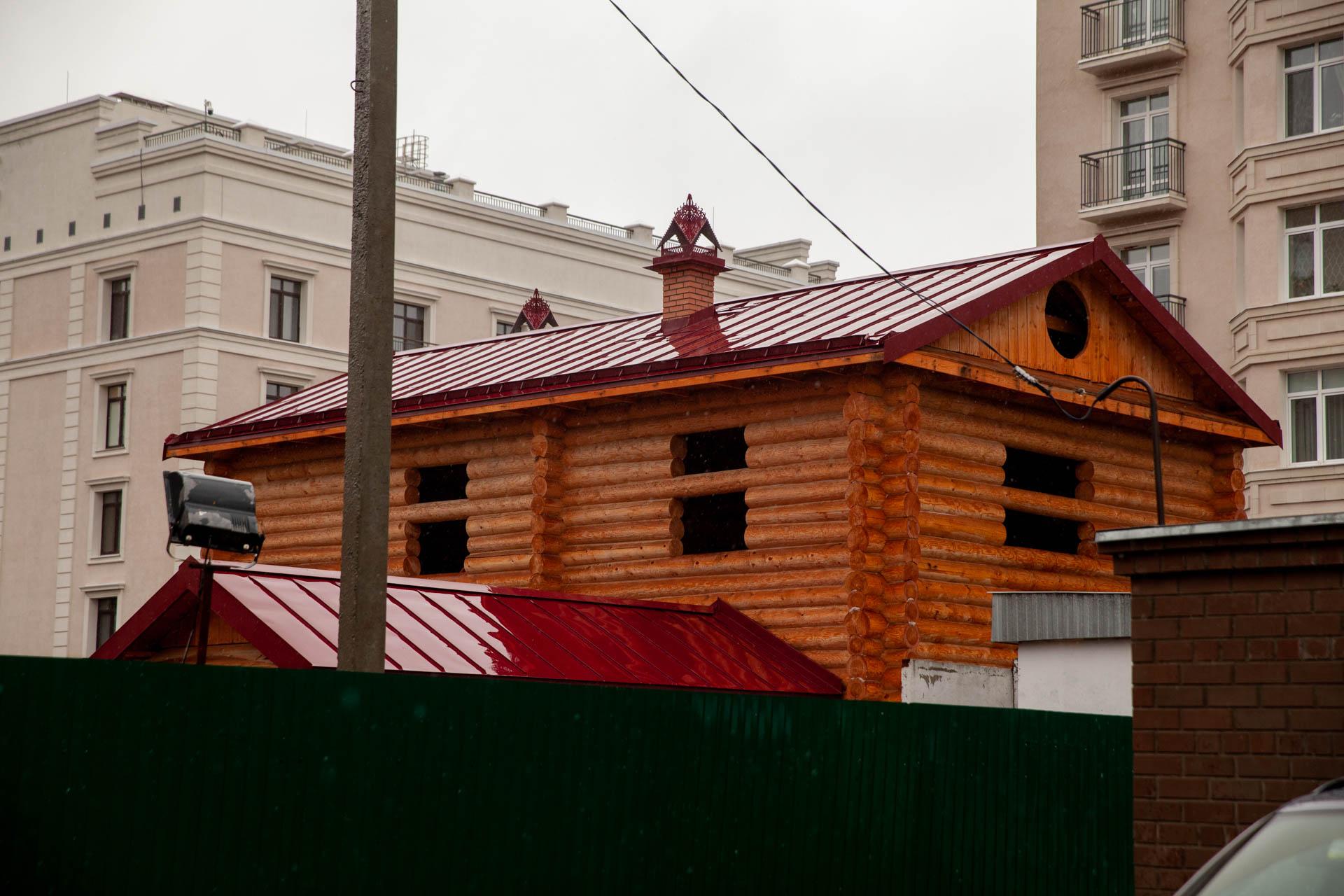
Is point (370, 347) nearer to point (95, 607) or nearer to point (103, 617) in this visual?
point (103, 617)

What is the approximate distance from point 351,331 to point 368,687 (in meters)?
2.24

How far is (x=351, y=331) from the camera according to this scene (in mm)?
10906

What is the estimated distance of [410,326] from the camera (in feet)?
161

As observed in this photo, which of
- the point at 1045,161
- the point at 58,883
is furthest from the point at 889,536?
the point at 1045,161

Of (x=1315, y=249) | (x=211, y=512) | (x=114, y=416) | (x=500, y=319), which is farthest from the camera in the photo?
(x=500, y=319)

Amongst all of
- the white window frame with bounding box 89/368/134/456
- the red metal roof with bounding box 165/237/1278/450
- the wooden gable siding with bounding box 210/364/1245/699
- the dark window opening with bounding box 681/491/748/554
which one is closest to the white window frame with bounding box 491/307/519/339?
the white window frame with bounding box 89/368/134/456

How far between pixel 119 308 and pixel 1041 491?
107 ft

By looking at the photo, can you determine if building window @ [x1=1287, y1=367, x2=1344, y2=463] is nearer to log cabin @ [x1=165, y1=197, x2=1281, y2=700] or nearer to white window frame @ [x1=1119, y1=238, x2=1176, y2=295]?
white window frame @ [x1=1119, y1=238, x2=1176, y2=295]

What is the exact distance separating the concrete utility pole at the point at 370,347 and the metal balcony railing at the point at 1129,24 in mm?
29429

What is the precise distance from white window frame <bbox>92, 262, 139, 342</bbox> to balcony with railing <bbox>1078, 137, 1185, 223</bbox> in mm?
24706

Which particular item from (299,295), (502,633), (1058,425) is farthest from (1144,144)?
(502,633)

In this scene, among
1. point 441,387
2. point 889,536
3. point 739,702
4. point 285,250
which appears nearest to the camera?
point 739,702

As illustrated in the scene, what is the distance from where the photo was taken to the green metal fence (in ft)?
30.0

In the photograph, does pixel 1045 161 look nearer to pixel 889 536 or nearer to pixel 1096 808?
pixel 889 536
